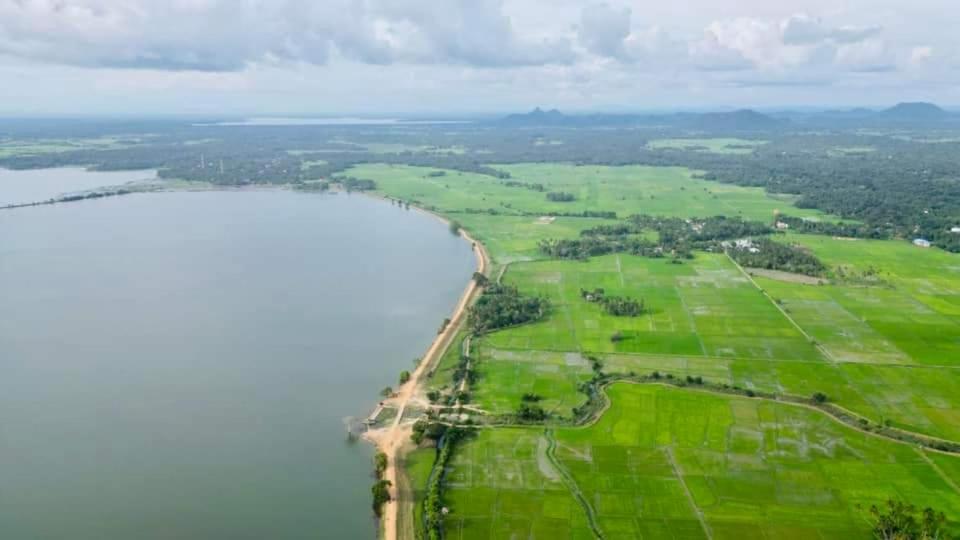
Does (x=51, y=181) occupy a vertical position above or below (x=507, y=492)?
above

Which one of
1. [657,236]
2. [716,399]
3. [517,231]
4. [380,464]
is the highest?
[517,231]

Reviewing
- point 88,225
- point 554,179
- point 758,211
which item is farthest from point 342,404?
point 554,179

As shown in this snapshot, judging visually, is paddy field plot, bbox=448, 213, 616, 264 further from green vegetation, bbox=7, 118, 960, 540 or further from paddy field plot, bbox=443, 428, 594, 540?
paddy field plot, bbox=443, 428, 594, 540

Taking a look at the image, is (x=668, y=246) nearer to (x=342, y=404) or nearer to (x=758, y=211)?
(x=758, y=211)

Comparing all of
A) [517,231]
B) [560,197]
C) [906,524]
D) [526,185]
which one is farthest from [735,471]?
[526,185]

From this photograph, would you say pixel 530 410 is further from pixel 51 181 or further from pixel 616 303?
pixel 51 181

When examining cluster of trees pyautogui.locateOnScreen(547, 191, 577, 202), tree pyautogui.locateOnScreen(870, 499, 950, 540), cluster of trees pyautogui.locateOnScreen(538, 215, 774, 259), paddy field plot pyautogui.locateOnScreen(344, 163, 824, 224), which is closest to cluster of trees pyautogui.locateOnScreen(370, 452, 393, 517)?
tree pyautogui.locateOnScreen(870, 499, 950, 540)

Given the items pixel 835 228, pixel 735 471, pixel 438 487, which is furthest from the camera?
pixel 835 228

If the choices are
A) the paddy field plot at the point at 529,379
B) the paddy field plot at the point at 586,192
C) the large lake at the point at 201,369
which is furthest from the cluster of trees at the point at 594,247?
the paddy field plot at the point at 529,379
